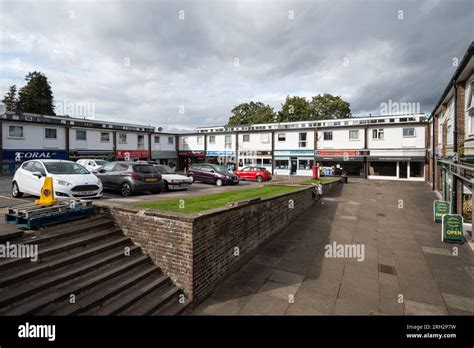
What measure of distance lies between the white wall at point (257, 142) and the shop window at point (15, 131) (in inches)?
978

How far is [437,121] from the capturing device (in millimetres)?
20516

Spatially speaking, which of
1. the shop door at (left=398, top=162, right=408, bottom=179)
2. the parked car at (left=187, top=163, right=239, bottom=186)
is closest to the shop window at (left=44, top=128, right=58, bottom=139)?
the parked car at (left=187, top=163, right=239, bottom=186)

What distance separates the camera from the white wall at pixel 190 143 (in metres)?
40.7

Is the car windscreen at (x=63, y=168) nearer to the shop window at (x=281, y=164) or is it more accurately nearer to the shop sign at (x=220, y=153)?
the shop window at (x=281, y=164)

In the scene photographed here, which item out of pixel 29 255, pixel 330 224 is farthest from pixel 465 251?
pixel 29 255

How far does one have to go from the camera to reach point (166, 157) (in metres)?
40.2

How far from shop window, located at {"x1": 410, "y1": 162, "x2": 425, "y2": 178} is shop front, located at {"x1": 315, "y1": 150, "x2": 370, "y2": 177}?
4.75m

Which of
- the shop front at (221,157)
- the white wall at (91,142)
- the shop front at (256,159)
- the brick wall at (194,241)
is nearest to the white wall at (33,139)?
the white wall at (91,142)

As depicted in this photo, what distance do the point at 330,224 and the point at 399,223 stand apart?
10.8 feet

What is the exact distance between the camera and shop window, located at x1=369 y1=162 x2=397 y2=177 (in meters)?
28.9

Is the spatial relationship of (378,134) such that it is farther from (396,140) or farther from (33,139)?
(33,139)

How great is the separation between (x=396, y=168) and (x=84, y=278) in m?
31.9

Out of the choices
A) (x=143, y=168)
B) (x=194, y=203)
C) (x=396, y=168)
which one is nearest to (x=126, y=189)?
(x=143, y=168)
